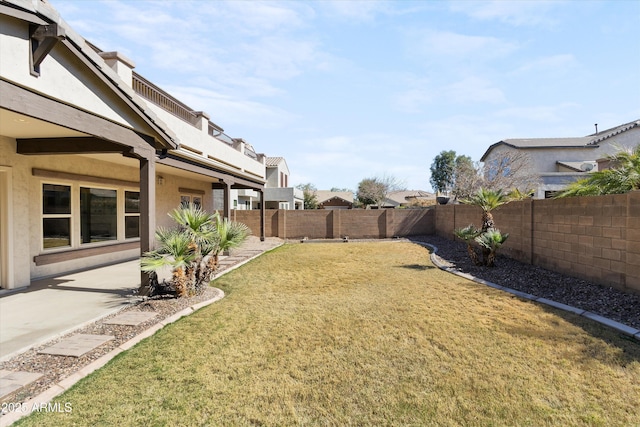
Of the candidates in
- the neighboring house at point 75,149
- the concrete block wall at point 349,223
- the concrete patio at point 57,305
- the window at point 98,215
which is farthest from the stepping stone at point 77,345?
the concrete block wall at point 349,223

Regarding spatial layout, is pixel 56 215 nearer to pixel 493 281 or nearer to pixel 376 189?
pixel 493 281

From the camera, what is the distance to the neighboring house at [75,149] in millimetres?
3871

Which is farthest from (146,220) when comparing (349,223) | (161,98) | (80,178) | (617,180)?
(349,223)

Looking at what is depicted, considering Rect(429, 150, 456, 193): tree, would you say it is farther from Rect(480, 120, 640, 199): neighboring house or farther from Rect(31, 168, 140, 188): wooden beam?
Rect(31, 168, 140, 188): wooden beam

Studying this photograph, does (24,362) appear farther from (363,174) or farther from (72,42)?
(363,174)

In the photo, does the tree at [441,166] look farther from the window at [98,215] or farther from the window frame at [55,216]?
the window frame at [55,216]

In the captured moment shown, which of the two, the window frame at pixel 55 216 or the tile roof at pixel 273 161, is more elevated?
the tile roof at pixel 273 161

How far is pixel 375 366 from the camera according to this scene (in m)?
3.53

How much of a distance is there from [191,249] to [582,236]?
807 centimetres

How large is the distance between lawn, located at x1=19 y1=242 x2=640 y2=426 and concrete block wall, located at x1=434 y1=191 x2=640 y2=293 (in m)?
1.70

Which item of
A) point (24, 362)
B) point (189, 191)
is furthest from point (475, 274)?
point (189, 191)

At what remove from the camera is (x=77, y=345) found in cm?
403

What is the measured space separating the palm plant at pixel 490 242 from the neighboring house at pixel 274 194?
19108 mm

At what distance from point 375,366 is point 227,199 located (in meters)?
10.6
